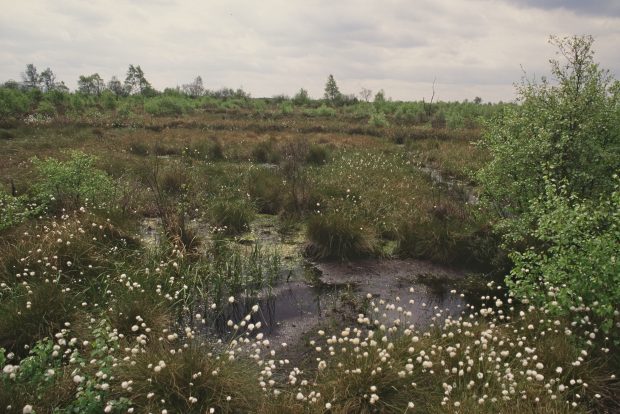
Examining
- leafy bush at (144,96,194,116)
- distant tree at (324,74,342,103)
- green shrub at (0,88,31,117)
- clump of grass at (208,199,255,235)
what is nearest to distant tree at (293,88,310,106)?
distant tree at (324,74,342,103)

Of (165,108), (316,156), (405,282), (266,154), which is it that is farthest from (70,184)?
(165,108)

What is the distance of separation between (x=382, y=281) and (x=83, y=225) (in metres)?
6.02

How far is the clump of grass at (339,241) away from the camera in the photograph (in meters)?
8.81

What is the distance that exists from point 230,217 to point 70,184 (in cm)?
382

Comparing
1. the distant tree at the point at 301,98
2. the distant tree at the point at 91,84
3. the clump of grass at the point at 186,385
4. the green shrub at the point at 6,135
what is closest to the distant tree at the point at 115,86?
the distant tree at the point at 91,84

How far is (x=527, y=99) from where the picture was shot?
8008mm

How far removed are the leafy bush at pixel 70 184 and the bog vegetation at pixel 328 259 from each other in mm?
49

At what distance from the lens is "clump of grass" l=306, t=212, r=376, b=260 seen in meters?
8.81

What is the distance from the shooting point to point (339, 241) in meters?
8.81

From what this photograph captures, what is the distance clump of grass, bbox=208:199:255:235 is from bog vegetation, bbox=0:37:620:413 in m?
0.06

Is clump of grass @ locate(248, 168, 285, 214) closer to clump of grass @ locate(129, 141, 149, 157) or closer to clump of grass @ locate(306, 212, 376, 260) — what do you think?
clump of grass @ locate(306, 212, 376, 260)

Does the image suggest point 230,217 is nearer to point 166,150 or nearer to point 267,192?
point 267,192

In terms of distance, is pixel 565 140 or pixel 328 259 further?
pixel 328 259

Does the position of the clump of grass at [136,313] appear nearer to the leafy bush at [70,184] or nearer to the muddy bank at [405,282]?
the muddy bank at [405,282]
